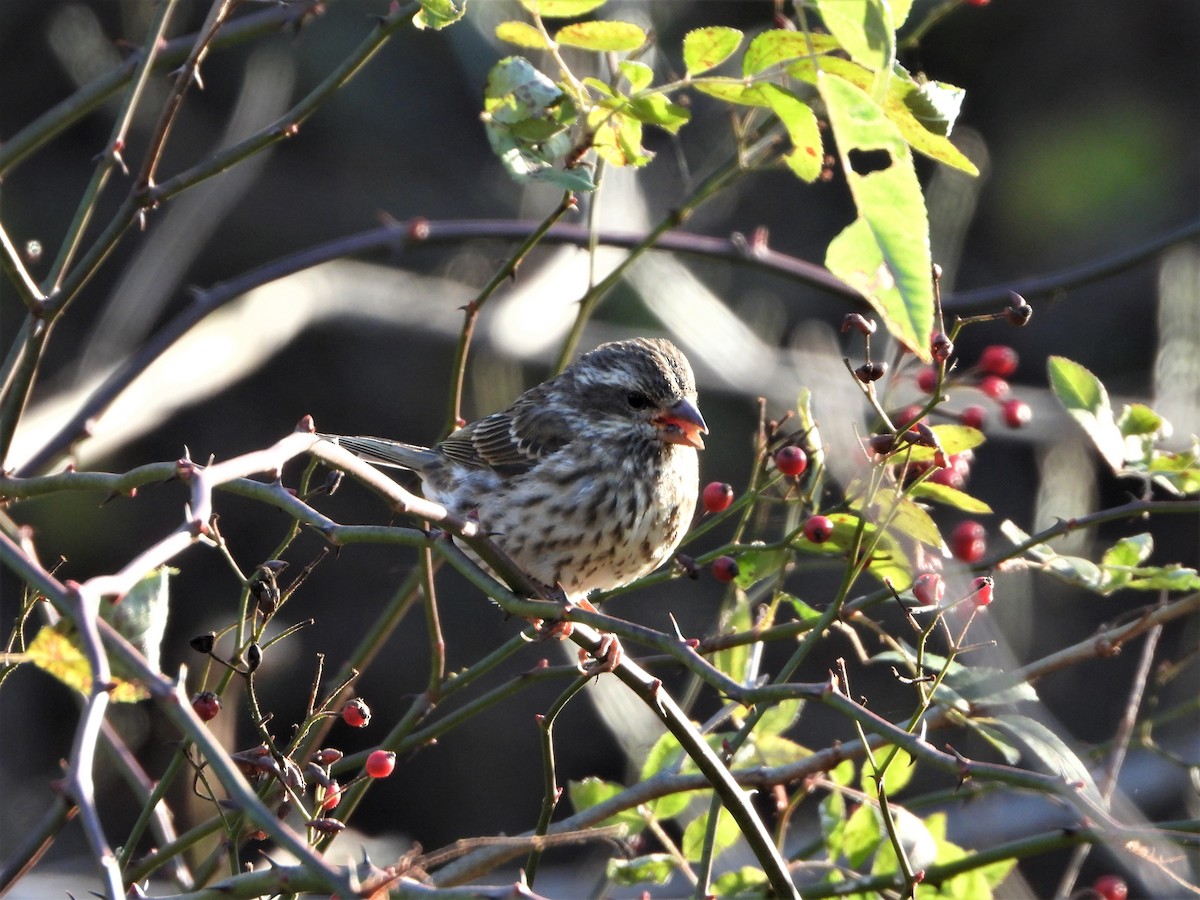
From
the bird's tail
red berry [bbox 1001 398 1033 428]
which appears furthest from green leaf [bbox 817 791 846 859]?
the bird's tail

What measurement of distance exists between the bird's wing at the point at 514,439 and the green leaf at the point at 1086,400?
2108 mm

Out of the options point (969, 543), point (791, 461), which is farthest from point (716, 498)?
point (969, 543)

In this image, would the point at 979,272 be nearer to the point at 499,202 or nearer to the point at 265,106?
the point at 499,202

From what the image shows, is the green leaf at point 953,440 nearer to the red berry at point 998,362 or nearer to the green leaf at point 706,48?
the red berry at point 998,362

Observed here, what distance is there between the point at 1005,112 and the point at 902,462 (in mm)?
8885

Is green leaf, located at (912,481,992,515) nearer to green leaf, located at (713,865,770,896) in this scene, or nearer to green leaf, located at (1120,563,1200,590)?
green leaf, located at (1120,563,1200,590)

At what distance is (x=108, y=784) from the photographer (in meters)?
8.20

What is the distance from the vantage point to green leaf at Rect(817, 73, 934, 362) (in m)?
1.83

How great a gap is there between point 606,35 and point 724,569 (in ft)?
3.89

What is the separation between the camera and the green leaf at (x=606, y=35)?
2.73 meters

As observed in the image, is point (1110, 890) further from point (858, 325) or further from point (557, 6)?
point (557, 6)

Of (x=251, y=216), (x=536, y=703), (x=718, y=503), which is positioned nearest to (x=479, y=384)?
(x=536, y=703)

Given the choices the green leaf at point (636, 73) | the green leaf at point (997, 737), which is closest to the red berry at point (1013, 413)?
the green leaf at point (997, 737)

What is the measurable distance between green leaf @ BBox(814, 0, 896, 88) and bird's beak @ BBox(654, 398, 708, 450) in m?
2.63
